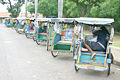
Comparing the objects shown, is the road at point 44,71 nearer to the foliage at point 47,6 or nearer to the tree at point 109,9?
the tree at point 109,9

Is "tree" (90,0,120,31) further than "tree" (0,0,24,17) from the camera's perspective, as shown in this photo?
No

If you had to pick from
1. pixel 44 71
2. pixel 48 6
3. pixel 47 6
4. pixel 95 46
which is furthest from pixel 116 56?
pixel 47 6

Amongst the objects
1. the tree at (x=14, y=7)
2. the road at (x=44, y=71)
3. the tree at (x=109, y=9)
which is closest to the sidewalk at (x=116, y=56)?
the road at (x=44, y=71)


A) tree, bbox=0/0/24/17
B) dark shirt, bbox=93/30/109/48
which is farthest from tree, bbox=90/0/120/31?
tree, bbox=0/0/24/17

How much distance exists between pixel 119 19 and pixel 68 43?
36.0ft

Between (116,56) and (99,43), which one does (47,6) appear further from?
(99,43)

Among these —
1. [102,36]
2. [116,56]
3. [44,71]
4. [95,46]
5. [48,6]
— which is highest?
[48,6]

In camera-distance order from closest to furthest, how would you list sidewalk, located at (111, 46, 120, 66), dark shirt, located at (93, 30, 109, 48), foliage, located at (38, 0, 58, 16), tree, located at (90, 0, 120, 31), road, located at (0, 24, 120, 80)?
road, located at (0, 24, 120, 80) < dark shirt, located at (93, 30, 109, 48) < sidewalk, located at (111, 46, 120, 66) < tree, located at (90, 0, 120, 31) < foliage, located at (38, 0, 58, 16)

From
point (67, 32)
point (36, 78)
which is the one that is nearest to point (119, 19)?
point (67, 32)

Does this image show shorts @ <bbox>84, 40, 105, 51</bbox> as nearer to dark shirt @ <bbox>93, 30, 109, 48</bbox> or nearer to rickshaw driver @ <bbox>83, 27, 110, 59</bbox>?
rickshaw driver @ <bbox>83, 27, 110, 59</bbox>

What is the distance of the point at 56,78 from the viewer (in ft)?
17.0

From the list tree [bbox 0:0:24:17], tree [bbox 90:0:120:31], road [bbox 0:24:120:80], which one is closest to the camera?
road [bbox 0:24:120:80]

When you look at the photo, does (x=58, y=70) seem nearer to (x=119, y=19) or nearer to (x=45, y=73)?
(x=45, y=73)

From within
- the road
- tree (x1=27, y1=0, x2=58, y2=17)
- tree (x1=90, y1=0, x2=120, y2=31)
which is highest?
tree (x1=27, y1=0, x2=58, y2=17)
